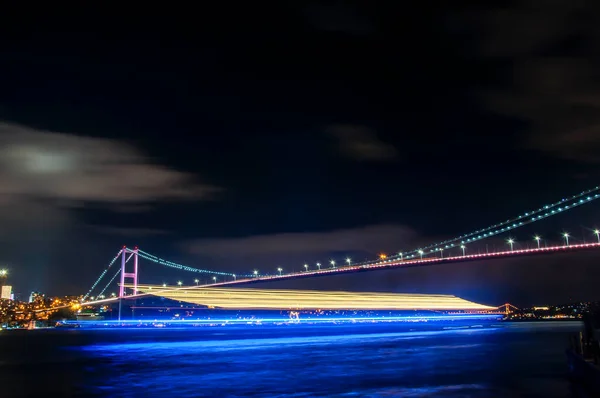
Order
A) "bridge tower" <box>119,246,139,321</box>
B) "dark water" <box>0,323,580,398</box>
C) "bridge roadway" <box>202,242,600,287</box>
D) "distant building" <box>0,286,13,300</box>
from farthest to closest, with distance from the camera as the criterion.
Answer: "distant building" <box>0,286,13,300</box> → "bridge tower" <box>119,246,139,321</box> → "bridge roadway" <box>202,242,600,287</box> → "dark water" <box>0,323,580,398</box>

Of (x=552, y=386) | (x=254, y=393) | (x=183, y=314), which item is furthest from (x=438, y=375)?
(x=183, y=314)

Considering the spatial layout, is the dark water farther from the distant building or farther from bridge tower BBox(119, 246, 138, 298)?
the distant building

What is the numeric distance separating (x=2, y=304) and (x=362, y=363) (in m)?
119

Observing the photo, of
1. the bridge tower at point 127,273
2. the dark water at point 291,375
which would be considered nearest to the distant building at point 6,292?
the bridge tower at point 127,273

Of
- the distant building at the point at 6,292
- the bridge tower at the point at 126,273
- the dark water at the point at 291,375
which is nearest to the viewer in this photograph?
the dark water at the point at 291,375

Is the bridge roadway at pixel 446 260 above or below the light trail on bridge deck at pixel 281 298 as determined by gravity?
above

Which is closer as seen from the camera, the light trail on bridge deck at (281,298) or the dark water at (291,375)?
the dark water at (291,375)

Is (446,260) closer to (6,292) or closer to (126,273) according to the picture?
(126,273)

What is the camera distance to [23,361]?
2567 cm

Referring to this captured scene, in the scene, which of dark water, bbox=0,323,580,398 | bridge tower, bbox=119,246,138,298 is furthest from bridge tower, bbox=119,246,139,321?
dark water, bbox=0,323,580,398

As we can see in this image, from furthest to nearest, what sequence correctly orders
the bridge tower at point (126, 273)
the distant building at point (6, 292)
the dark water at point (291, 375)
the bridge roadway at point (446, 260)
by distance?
the distant building at point (6, 292) < the bridge tower at point (126, 273) < the bridge roadway at point (446, 260) < the dark water at point (291, 375)

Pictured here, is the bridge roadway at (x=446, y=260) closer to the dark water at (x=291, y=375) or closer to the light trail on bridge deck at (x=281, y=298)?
the light trail on bridge deck at (x=281, y=298)

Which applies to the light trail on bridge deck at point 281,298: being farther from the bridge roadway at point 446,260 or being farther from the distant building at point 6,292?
the distant building at point 6,292

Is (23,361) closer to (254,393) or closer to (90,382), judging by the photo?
(90,382)
